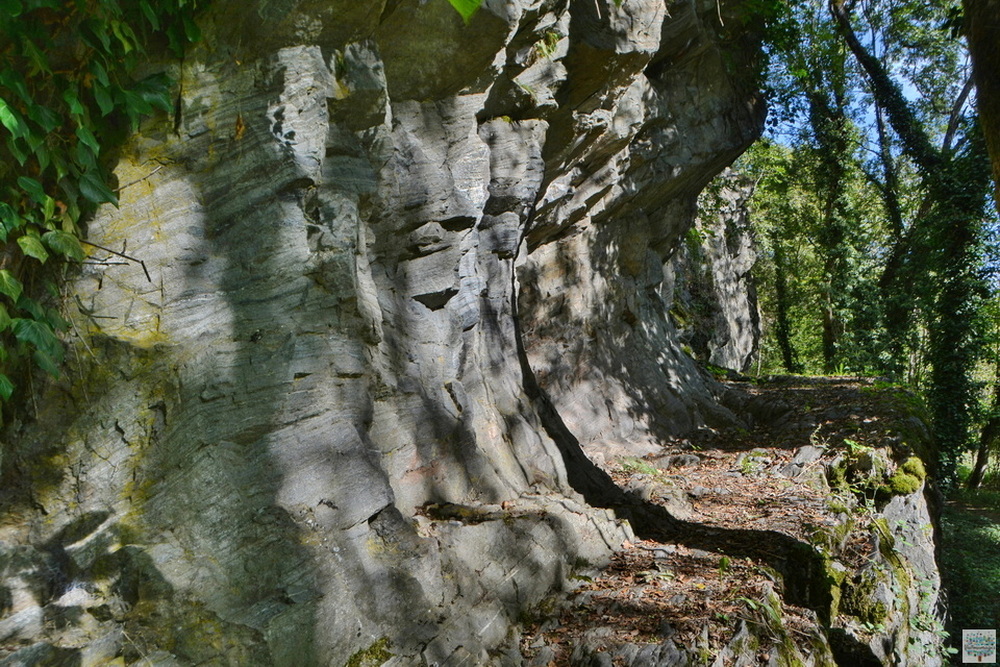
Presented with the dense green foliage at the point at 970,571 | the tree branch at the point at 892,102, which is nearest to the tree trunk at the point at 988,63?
the dense green foliage at the point at 970,571

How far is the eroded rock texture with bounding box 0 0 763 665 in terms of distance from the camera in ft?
11.2

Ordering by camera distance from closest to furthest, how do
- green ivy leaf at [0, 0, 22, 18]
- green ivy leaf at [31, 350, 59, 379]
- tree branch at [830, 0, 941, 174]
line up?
green ivy leaf at [0, 0, 22, 18]
green ivy leaf at [31, 350, 59, 379]
tree branch at [830, 0, 941, 174]

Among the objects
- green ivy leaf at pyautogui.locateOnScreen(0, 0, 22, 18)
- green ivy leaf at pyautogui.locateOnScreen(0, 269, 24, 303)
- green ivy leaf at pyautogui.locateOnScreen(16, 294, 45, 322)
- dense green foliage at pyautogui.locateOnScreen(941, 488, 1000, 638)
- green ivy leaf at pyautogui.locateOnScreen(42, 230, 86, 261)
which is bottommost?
dense green foliage at pyautogui.locateOnScreen(941, 488, 1000, 638)

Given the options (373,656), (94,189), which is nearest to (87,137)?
(94,189)

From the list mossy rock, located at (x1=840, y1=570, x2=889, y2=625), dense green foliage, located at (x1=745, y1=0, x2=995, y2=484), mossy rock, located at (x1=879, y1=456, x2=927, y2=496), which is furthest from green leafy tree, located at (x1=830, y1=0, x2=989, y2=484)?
mossy rock, located at (x1=840, y1=570, x2=889, y2=625)

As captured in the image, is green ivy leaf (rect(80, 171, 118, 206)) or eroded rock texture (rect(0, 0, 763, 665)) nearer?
eroded rock texture (rect(0, 0, 763, 665))

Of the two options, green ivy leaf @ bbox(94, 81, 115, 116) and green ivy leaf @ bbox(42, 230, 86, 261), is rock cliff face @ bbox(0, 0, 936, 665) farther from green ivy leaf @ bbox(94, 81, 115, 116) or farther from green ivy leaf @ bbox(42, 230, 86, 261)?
green ivy leaf @ bbox(94, 81, 115, 116)

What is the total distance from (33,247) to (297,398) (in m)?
1.40

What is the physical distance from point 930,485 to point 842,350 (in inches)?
397

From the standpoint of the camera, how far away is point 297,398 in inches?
154

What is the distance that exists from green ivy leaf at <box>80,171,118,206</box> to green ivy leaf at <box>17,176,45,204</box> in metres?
0.23

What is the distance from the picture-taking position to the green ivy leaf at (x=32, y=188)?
321 centimetres

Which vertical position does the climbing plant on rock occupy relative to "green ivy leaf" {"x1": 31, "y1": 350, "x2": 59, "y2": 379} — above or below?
above

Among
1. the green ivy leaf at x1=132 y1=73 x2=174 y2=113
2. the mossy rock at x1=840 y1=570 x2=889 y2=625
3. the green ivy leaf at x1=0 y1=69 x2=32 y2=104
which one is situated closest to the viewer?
the green ivy leaf at x1=0 y1=69 x2=32 y2=104
